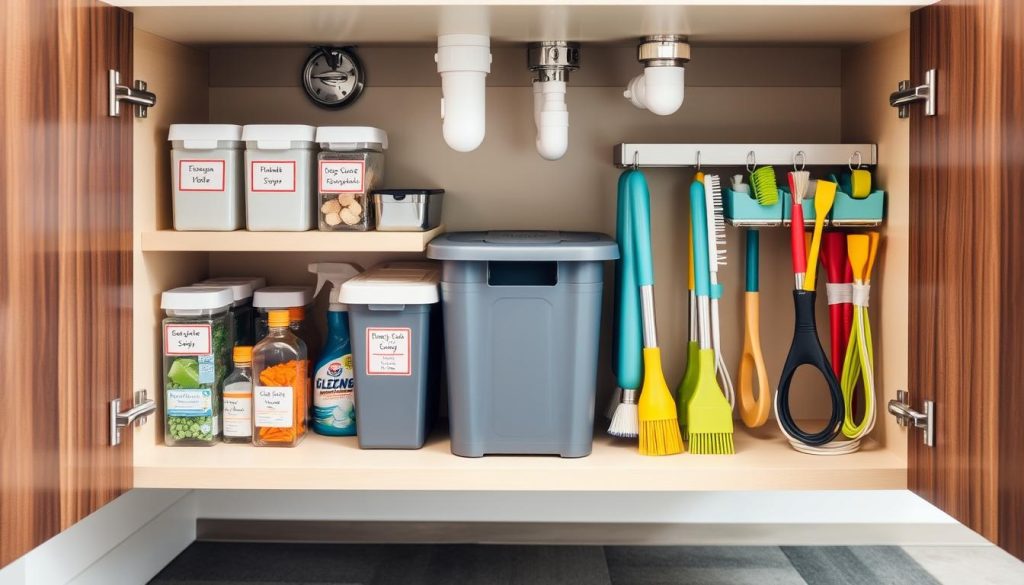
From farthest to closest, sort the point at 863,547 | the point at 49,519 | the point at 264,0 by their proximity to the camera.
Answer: the point at 863,547 → the point at 264,0 → the point at 49,519

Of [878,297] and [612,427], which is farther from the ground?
[878,297]

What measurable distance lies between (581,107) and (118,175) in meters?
0.70

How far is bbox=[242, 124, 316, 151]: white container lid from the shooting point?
4.27 ft

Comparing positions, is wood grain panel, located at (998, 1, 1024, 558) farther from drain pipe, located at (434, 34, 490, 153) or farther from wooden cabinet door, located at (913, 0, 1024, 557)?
drain pipe, located at (434, 34, 490, 153)

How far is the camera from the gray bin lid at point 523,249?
1240mm

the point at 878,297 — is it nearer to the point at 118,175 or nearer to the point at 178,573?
the point at 118,175

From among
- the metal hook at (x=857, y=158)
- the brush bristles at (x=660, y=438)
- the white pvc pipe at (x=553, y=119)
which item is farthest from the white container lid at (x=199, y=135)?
the metal hook at (x=857, y=158)

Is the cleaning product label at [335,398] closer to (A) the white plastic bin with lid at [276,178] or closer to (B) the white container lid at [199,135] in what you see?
(A) the white plastic bin with lid at [276,178]

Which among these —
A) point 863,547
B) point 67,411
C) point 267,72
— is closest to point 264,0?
point 267,72

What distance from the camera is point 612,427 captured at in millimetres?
1361

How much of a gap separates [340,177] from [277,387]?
30 cm

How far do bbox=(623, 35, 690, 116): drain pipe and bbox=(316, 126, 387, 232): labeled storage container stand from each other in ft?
1.28

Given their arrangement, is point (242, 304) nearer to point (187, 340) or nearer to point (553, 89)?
point (187, 340)

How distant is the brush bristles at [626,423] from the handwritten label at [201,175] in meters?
0.64
